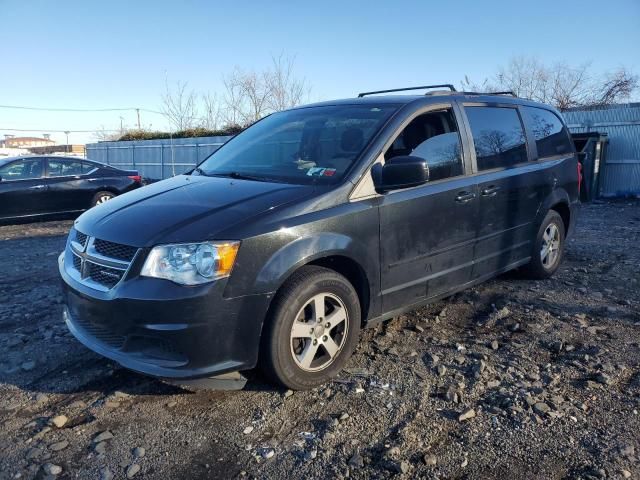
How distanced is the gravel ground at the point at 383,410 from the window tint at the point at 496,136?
134cm

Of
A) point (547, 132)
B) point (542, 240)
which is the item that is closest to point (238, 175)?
point (542, 240)

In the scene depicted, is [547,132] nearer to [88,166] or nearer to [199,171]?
[199,171]

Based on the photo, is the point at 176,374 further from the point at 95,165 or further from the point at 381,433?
the point at 95,165

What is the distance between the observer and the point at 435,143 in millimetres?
4129

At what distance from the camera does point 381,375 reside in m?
3.51

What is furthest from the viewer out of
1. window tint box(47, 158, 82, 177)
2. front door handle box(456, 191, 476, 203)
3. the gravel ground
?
window tint box(47, 158, 82, 177)

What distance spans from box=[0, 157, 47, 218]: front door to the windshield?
23.1 ft

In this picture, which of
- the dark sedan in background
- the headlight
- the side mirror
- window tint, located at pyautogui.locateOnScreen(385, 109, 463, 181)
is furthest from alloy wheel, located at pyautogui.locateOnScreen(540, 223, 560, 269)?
the dark sedan in background

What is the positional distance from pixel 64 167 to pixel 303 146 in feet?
27.4

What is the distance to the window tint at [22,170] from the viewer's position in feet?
32.6

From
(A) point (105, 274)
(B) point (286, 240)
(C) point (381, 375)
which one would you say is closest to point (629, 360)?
→ (C) point (381, 375)

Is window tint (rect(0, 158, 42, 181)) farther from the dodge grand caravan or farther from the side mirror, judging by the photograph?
the side mirror

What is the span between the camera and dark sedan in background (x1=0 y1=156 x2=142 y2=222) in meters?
9.91

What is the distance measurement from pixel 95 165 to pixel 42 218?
1.56 metres
